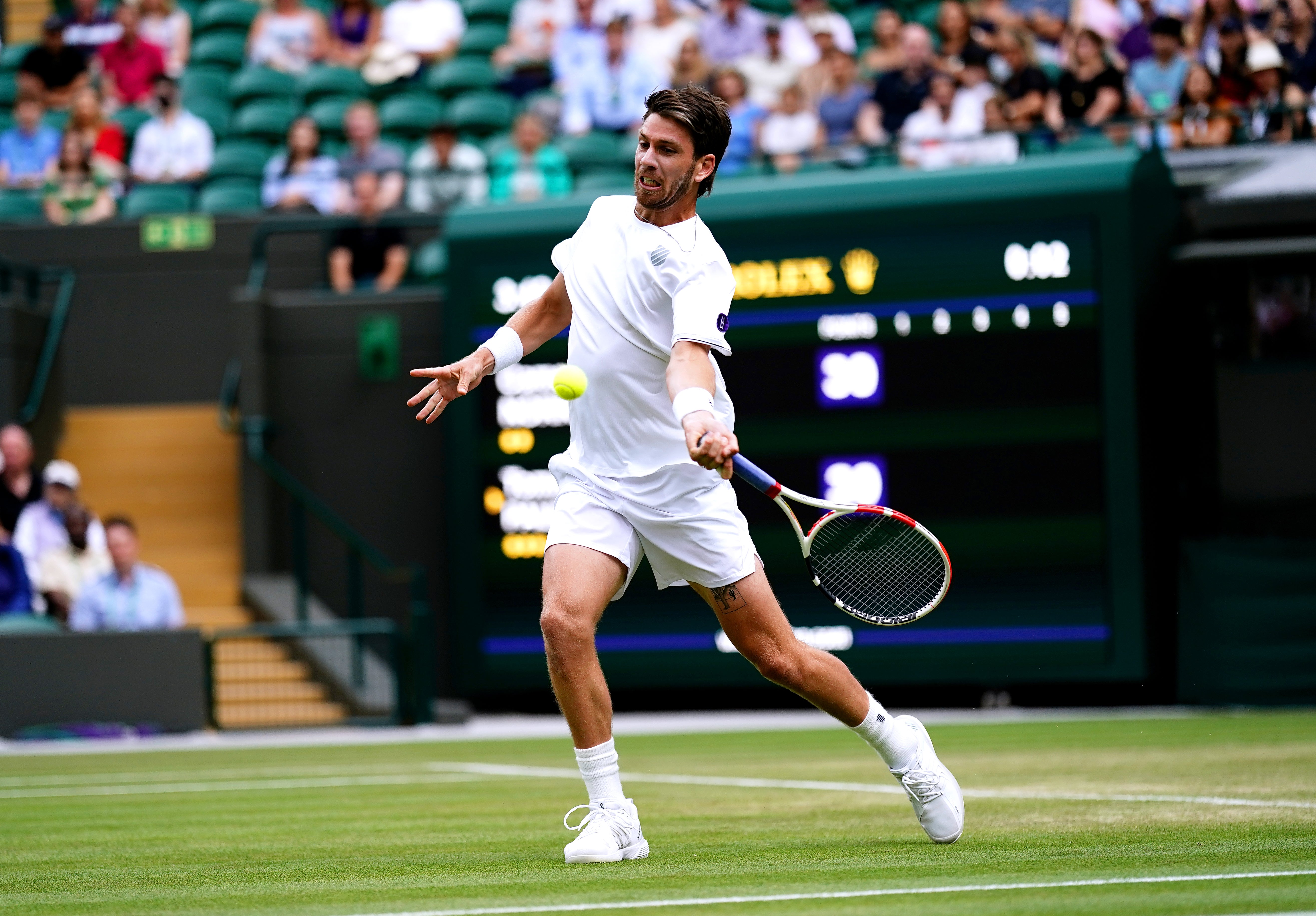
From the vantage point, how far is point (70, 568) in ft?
48.3

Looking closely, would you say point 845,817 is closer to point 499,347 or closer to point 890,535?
point 890,535

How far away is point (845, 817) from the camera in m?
6.68

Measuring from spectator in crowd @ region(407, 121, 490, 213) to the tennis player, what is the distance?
11.1m

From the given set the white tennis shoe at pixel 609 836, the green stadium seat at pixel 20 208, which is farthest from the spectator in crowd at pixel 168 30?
the white tennis shoe at pixel 609 836

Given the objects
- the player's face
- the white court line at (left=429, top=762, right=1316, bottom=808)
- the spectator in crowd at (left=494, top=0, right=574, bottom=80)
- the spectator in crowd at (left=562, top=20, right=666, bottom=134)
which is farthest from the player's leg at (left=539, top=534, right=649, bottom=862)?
the spectator in crowd at (left=494, top=0, right=574, bottom=80)

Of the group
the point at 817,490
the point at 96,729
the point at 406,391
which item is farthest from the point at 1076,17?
the point at 96,729

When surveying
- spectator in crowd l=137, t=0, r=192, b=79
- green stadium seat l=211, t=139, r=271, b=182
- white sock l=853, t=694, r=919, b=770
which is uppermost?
spectator in crowd l=137, t=0, r=192, b=79

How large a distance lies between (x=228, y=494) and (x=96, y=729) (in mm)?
3621

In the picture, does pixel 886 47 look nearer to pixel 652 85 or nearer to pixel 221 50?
pixel 652 85

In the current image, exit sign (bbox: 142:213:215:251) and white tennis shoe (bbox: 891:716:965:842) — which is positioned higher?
exit sign (bbox: 142:213:215:251)

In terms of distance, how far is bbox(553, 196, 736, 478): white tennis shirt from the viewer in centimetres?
547

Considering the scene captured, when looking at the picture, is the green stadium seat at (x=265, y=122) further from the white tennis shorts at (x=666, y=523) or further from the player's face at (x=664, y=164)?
the white tennis shorts at (x=666, y=523)

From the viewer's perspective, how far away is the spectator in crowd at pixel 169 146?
18234 mm

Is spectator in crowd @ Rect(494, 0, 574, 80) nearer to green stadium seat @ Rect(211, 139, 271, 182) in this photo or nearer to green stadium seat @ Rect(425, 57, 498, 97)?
green stadium seat @ Rect(425, 57, 498, 97)
